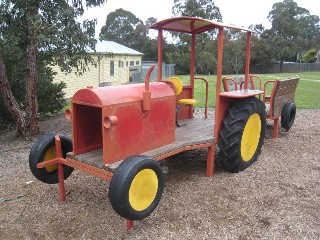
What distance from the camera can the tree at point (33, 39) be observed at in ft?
20.9

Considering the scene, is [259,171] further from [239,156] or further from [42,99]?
[42,99]

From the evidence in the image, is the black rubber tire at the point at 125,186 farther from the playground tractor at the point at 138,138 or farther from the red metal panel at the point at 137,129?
the red metal panel at the point at 137,129

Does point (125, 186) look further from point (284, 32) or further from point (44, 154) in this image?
point (284, 32)

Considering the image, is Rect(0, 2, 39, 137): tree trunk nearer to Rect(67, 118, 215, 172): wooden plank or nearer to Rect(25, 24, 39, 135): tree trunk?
Rect(25, 24, 39, 135): tree trunk

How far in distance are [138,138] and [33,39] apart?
4.03 metres

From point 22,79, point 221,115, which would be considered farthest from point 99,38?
point 221,115

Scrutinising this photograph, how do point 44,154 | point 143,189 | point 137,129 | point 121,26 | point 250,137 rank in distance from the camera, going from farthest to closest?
point 121,26 → point 250,137 → point 44,154 → point 137,129 → point 143,189

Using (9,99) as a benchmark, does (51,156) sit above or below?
below

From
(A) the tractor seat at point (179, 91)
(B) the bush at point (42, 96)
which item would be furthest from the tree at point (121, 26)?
(A) the tractor seat at point (179, 91)

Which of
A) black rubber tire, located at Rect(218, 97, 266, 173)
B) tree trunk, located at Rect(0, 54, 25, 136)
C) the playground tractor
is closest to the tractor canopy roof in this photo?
Result: the playground tractor

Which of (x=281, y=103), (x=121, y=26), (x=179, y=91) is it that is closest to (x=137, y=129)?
(x=179, y=91)

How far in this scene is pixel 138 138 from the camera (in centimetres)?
371

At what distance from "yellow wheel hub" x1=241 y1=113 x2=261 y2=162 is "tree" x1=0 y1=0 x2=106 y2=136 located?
4062mm

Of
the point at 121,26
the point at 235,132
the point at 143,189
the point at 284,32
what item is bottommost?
the point at 143,189
